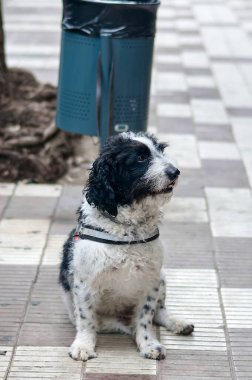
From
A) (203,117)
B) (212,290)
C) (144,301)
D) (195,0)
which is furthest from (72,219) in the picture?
(195,0)

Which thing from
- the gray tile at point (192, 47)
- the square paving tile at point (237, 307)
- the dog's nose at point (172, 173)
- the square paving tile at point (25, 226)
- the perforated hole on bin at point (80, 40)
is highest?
the dog's nose at point (172, 173)

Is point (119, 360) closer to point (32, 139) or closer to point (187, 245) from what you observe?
point (187, 245)

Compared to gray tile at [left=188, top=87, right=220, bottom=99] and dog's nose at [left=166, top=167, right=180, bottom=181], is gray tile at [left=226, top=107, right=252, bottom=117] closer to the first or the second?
gray tile at [left=188, top=87, right=220, bottom=99]

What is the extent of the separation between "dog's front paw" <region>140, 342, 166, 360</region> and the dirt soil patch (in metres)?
3.06

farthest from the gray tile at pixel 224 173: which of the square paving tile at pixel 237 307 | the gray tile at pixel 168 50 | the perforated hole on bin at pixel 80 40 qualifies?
the gray tile at pixel 168 50

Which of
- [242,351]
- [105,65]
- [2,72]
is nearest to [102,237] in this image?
[242,351]

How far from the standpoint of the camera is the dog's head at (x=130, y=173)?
384 cm

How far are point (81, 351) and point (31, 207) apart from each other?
245 centimetres

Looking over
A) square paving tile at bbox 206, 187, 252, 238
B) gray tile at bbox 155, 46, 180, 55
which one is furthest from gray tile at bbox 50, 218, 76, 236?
gray tile at bbox 155, 46, 180, 55

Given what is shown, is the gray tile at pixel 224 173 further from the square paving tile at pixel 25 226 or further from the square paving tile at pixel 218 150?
the square paving tile at pixel 25 226

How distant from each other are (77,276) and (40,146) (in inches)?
136

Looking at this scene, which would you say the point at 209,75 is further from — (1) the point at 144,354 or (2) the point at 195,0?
(2) the point at 195,0

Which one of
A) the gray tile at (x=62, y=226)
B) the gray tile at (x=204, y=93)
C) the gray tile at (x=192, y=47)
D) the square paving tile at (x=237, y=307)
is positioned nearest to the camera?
the square paving tile at (x=237, y=307)

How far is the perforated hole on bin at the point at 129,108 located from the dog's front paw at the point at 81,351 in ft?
7.65
